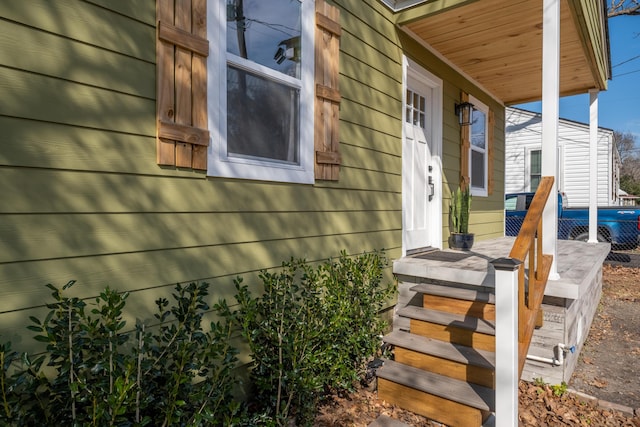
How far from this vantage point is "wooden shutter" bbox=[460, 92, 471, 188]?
538 centimetres

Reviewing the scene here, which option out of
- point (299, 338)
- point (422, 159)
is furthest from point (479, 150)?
point (299, 338)

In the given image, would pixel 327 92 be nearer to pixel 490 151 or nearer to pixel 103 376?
pixel 103 376

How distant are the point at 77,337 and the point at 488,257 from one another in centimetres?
374

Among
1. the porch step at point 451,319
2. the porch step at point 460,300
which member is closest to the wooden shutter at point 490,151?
the porch step at point 460,300

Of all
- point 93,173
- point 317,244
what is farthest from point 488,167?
point 93,173

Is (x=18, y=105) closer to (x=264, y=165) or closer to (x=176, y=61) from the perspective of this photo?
(x=176, y=61)

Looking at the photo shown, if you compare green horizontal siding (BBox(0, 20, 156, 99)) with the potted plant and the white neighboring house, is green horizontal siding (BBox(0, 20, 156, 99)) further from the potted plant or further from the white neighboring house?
the white neighboring house

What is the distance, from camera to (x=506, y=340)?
218 cm

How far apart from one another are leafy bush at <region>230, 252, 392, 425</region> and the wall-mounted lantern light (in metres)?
3.40

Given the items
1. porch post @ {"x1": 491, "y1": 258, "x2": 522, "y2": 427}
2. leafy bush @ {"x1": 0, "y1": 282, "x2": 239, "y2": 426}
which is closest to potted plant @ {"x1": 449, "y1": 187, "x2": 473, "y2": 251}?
porch post @ {"x1": 491, "y1": 258, "x2": 522, "y2": 427}

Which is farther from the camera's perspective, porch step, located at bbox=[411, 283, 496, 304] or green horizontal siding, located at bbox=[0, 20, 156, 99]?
porch step, located at bbox=[411, 283, 496, 304]

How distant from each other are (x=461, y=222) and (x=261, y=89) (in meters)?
3.28

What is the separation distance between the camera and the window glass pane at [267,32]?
236 centimetres

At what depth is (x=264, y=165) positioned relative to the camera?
8.12ft
